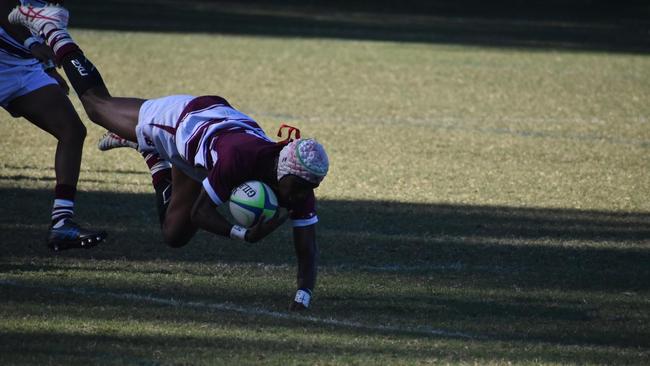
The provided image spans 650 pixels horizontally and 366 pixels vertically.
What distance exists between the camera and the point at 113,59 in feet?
80.0

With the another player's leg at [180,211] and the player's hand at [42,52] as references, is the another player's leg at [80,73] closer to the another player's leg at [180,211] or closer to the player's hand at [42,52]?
the player's hand at [42,52]

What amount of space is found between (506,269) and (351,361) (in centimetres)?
307

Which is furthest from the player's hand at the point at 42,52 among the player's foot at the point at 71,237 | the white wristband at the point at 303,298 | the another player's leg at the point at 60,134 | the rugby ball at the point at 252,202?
the white wristband at the point at 303,298

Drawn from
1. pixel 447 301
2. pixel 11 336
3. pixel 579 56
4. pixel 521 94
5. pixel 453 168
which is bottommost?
pixel 11 336

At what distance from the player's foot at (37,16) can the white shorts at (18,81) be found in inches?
12.2

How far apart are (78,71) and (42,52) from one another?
28cm

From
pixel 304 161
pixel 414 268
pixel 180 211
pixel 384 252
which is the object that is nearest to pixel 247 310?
pixel 304 161

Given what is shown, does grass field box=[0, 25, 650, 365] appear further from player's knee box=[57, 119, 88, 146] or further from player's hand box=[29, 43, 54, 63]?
player's hand box=[29, 43, 54, 63]

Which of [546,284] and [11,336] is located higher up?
[546,284]

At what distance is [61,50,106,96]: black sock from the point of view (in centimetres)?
952

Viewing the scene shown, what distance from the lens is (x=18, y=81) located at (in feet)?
31.4

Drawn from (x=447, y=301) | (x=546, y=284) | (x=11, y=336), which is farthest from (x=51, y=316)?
(x=546, y=284)

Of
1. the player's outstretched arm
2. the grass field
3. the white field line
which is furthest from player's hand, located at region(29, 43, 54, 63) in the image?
the player's outstretched arm

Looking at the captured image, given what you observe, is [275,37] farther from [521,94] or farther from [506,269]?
[506,269]
